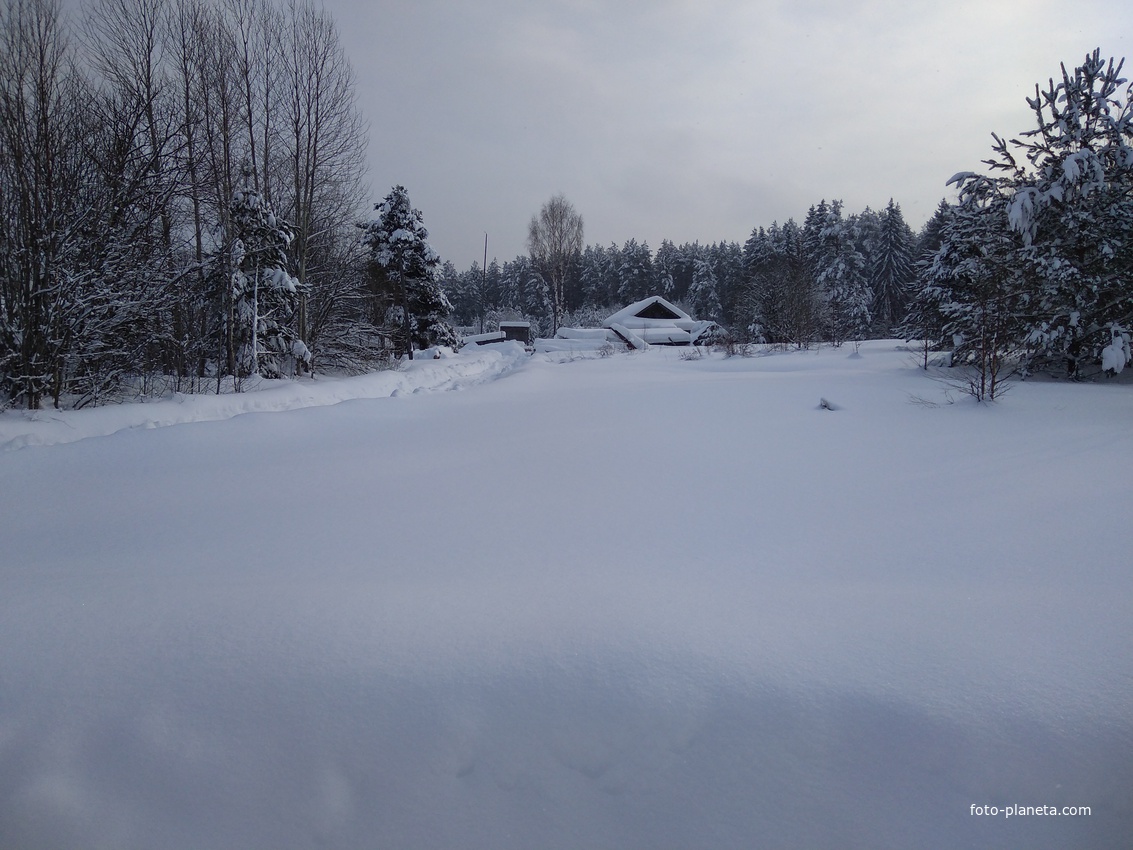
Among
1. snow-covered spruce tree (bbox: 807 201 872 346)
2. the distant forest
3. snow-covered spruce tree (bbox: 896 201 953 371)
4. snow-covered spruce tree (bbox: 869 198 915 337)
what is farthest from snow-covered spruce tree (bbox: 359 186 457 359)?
snow-covered spruce tree (bbox: 869 198 915 337)

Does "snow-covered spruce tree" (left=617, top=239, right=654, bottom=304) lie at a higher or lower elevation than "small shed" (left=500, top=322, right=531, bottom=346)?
higher

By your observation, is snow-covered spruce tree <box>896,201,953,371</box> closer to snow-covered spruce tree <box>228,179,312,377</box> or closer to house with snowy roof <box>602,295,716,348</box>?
snow-covered spruce tree <box>228,179,312,377</box>

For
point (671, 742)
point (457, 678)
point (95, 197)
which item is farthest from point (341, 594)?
point (95, 197)

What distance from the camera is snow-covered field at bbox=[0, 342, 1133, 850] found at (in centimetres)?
178

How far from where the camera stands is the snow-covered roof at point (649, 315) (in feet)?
129

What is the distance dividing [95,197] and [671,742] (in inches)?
360

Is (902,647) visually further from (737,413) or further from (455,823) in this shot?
(737,413)

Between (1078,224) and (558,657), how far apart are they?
13649 millimetres

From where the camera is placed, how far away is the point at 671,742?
2014mm

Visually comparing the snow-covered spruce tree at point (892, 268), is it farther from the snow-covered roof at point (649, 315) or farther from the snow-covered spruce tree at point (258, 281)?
the snow-covered spruce tree at point (258, 281)

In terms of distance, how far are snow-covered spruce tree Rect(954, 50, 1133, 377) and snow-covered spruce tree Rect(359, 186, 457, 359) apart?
1942 cm

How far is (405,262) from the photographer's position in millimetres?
23891

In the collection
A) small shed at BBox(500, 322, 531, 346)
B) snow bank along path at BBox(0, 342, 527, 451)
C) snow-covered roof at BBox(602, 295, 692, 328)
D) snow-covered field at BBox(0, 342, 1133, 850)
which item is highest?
snow-covered roof at BBox(602, 295, 692, 328)

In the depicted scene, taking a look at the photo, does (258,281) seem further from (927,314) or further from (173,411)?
(927,314)
